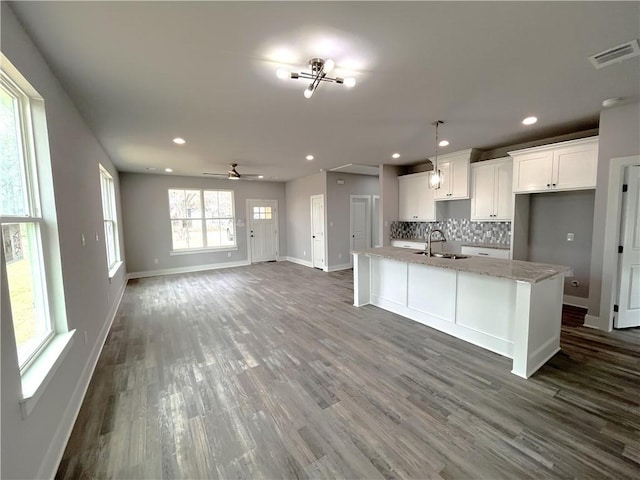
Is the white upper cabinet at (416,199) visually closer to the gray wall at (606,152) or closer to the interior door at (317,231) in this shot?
the interior door at (317,231)

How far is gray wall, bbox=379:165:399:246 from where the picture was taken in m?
6.33

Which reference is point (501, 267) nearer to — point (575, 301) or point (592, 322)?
point (592, 322)

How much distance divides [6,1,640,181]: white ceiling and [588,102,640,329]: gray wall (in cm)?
25

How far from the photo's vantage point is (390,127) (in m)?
3.69

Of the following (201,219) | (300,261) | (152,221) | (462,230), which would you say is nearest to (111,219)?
(152,221)

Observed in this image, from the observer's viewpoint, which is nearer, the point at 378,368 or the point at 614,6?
the point at 614,6

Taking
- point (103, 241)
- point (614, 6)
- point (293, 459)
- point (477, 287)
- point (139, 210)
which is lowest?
point (293, 459)

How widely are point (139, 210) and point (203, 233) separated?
1617 mm

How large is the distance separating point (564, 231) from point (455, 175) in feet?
6.30

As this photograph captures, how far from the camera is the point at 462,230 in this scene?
552 centimetres

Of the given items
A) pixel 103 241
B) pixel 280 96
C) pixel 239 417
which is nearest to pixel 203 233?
pixel 103 241

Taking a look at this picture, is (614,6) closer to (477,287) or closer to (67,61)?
(477,287)

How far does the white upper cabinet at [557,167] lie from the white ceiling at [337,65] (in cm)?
30

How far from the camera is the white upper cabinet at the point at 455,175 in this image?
508 cm
